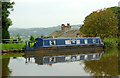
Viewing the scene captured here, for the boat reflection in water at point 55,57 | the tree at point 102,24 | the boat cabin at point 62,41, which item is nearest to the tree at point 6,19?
the boat cabin at point 62,41

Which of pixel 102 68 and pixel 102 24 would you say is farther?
pixel 102 24

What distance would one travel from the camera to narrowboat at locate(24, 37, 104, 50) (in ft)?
66.7

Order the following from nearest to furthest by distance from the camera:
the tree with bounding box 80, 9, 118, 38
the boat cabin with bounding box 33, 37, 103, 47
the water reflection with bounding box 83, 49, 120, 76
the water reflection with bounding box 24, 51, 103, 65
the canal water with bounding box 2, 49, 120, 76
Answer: the water reflection with bounding box 83, 49, 120, 76
the canal water with bounding box 2, 49, 120, 76
the water reflection with bounding box 24, 51, 103, 65
the boat cabin with bounding box 33, 37, 103, 47
the tree with bounding box 80, 9, 118, 38

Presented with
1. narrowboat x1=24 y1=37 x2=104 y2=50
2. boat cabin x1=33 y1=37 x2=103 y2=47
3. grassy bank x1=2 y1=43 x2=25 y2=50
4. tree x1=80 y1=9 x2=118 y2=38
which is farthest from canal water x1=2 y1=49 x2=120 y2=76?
tree x1=80 y1=9 x2=118 y2=38

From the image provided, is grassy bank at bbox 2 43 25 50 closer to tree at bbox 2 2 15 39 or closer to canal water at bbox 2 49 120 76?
tree at bbox 2 2 15 39

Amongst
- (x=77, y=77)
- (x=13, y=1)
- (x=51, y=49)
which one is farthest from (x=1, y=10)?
(x=77, y=77)

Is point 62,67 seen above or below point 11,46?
below

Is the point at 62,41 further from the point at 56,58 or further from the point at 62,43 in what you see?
the point at 56,58

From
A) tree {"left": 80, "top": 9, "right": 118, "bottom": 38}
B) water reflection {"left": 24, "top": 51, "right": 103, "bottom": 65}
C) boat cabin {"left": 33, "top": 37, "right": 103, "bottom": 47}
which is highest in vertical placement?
tree {"left": 80, "top": 9, "right": 118, "bottom": 38}

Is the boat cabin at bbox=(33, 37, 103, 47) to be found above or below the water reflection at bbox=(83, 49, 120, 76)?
above

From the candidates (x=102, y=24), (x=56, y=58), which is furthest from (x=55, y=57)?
(x=102, y=24)

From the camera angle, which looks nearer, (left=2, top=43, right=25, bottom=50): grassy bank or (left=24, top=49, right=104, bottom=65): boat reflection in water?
(left=24, top=49, right=104, bottom=65): boat reflection in water

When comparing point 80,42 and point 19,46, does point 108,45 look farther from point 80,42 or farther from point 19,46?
point 19,46

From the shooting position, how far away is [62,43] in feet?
71.8
